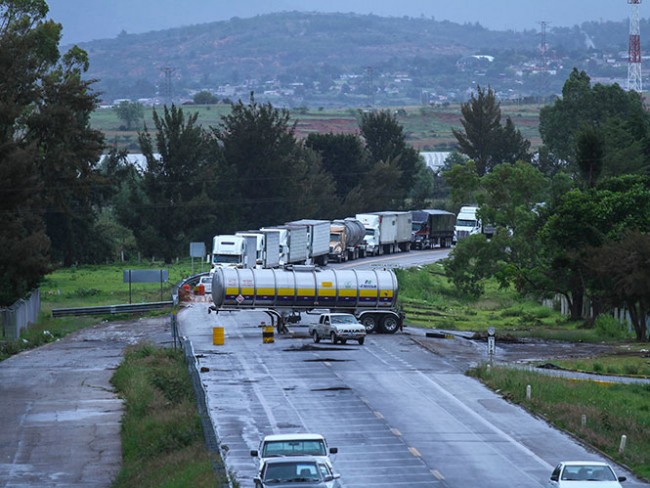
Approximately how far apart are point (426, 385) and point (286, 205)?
3232 inches

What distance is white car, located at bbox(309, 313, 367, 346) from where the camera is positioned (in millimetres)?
62531

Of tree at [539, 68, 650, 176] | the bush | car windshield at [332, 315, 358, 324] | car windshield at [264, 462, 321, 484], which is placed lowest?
the bush

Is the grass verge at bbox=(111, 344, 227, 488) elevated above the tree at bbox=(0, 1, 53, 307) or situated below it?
below

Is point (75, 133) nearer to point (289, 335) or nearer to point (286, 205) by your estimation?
point (289, 335)

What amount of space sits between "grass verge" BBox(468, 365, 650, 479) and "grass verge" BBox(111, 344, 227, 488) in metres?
10.8

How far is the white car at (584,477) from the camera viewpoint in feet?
97.6

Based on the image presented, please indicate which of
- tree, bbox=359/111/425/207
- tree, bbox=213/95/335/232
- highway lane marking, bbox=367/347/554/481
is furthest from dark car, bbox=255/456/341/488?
tree, bbox=359/111/425/207

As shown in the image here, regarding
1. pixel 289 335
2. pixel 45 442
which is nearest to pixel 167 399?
pixel 45 442

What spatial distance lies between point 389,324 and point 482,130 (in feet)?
372

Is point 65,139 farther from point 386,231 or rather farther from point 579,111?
point 579,111

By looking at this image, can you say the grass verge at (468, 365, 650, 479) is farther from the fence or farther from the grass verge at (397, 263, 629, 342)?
the fence

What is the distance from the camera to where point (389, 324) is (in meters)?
68.2

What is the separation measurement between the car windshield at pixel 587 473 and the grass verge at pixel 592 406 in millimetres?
4933

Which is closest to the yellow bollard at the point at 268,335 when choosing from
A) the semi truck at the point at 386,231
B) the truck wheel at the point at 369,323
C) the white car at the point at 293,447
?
the truck wheel at the point at 369,323
